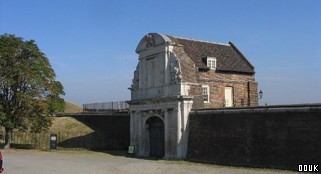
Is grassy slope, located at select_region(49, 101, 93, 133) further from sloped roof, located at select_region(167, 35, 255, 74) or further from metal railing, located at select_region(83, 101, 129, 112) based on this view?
sloped roof, located at select_region(167, 35, 255, 74)

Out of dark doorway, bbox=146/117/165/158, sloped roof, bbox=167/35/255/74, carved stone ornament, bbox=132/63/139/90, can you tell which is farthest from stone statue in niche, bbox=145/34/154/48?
dark doorway, bbox=146/117/165/158

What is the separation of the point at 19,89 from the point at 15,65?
2.24m

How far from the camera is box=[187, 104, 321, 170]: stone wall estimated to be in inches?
845

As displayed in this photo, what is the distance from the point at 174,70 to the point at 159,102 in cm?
284

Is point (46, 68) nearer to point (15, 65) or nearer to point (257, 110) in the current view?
point (15, 65)

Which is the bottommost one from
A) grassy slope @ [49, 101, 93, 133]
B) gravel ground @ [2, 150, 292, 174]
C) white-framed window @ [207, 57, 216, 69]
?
gravel ground @ [2, 150, 292, 174]

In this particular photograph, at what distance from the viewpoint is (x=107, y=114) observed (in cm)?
4462

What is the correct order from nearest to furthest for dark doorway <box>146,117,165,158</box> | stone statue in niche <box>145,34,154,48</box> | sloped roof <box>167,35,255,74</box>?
dark doorway <box>146,117,165,158</box> → stone statue in niche <box>145,34,154,48</box> → sloped roof <box>167,35,255,74</box>

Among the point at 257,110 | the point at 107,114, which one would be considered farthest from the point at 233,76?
the point at 107,114

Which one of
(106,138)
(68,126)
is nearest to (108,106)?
(68,126)

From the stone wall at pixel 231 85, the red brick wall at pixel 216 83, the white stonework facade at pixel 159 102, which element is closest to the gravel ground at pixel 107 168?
the white stonework facade at pixel 159 102

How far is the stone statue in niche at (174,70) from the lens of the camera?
30875mm

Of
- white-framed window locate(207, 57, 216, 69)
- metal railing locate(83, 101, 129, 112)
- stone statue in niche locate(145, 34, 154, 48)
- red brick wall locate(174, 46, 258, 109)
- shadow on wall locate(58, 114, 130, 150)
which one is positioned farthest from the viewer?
metal railing locate(83, 101, 129, 112)

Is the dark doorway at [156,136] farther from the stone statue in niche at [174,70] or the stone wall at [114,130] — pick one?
the stone wall at [114,130]
